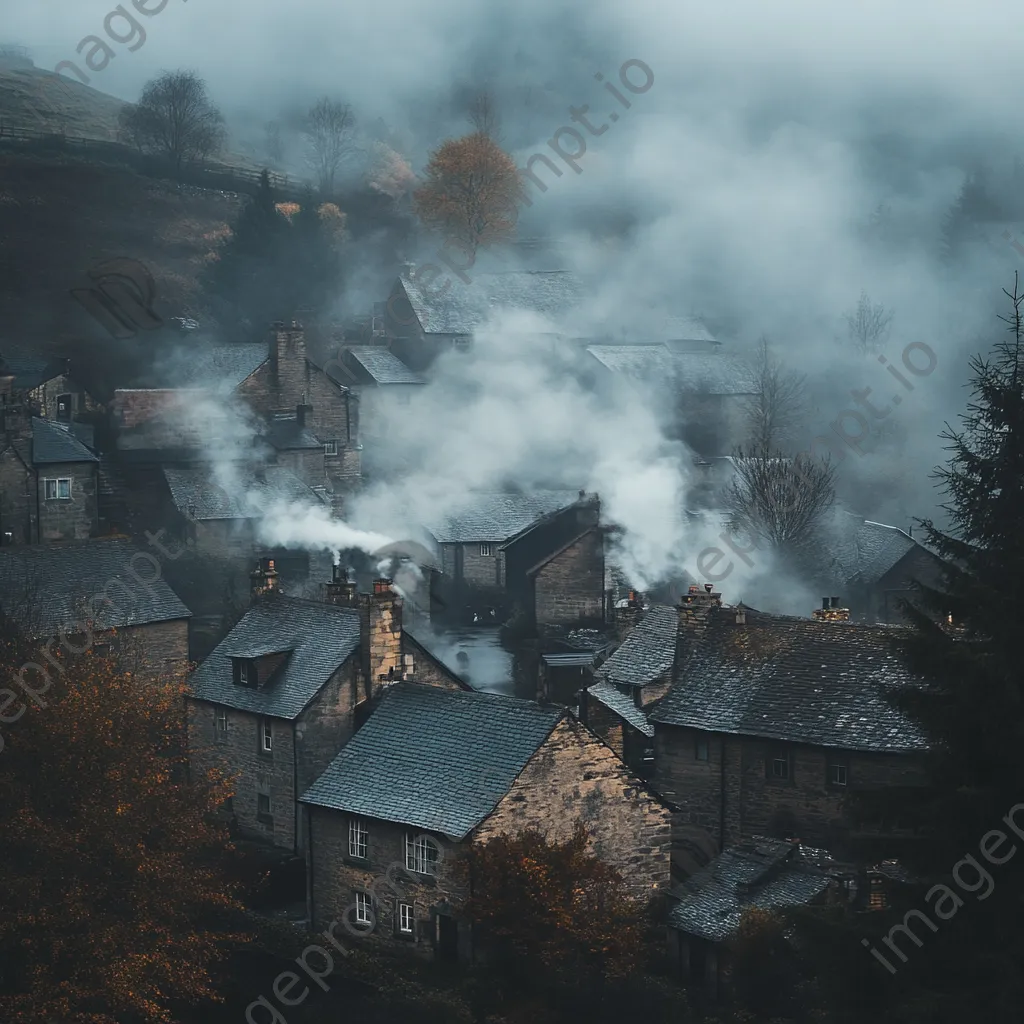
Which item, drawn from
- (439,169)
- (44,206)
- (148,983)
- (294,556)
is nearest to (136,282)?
(44,206)

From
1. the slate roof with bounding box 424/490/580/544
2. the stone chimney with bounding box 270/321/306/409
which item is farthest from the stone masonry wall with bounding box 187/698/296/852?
the stone chimney with bounding box 270/321/306/409

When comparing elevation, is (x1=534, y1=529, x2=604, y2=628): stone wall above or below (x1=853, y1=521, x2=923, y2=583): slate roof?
below

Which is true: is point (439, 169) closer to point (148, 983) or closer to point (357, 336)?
point (357, 336)

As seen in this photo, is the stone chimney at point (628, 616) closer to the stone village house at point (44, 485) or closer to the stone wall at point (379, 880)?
the stone wall at point (379, 880)

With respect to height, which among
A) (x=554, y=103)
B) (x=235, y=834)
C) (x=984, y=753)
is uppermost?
(x=554, y=103)

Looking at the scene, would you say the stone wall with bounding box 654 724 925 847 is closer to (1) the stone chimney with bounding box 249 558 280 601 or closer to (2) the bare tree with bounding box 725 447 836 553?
(1) the stone chimney with bounding box 249 558 280 601

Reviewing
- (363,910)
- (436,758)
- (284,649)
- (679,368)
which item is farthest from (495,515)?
(363,910)

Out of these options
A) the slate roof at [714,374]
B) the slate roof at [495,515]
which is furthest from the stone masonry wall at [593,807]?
the slate roof at [714,374]
